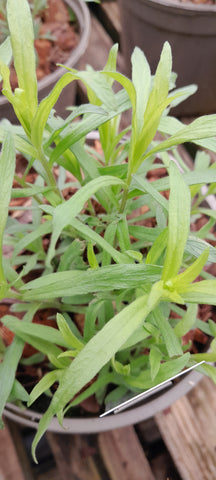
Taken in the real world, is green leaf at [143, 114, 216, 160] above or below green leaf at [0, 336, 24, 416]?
above

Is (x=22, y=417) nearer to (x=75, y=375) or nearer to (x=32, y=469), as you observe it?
(x=32, y=469)

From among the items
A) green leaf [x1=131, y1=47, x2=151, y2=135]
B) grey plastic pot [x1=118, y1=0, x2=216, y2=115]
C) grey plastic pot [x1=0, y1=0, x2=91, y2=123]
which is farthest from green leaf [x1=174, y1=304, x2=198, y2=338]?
grey plastic pot [x1=118, y1=0, x2=216, y2=115]

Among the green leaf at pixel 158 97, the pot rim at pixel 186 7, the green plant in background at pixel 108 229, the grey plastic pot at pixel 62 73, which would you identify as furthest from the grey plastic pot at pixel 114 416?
the pot rim at pixel 186 7

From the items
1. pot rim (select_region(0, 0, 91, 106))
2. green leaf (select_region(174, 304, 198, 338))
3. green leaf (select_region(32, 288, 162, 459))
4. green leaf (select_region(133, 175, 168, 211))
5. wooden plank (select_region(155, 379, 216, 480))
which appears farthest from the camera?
pot rim (select_region(0, 0, 91, 106))

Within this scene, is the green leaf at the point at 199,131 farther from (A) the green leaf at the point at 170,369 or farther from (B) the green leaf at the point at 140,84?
(A) the green leaf at the point at 170,369

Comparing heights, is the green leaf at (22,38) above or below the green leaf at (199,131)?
above

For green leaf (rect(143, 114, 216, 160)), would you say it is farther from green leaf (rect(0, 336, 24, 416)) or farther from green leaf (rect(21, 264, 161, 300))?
Answer: green leaf (rect(0, 336, 24, 416))
